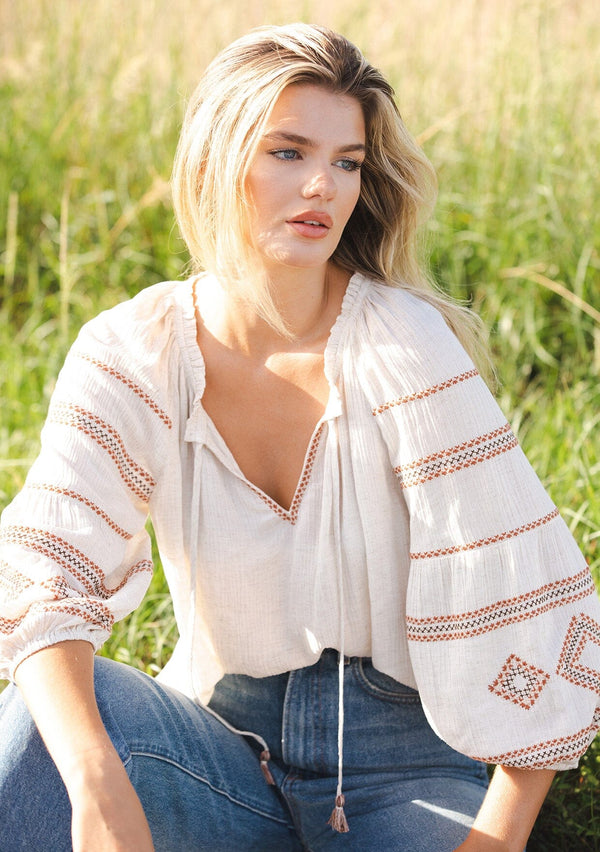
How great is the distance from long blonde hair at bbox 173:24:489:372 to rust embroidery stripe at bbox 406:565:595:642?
1.42ft

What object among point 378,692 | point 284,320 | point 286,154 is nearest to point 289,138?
point 286,154

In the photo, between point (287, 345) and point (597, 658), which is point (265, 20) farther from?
point (597, 658)

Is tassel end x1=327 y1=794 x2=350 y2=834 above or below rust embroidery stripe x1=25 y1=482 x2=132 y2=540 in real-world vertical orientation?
below

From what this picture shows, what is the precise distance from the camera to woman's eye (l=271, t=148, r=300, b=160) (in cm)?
157

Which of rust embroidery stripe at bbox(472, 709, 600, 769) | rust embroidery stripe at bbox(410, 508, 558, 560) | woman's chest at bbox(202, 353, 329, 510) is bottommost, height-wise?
rust embroidery stripe at bbox(472, 709, 600, 769)

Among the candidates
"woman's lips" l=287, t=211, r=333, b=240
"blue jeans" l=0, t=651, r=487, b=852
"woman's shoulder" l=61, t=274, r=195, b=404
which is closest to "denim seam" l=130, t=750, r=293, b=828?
"blue jeans" l=0, t=651, r=487, b=852

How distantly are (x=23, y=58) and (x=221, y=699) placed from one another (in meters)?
3.51

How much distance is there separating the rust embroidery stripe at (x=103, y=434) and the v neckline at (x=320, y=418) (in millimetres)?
131

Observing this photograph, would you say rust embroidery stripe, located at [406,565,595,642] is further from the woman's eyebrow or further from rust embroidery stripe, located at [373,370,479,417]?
the woman's eyebrow

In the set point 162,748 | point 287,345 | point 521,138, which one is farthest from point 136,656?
point 521,138

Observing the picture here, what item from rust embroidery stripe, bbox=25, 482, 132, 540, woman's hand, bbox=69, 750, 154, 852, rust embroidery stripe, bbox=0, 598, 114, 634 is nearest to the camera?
woman's hand, bbox=69, 750, 154, 852

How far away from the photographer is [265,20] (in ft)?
13.8

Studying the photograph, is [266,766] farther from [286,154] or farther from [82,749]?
[286,154]

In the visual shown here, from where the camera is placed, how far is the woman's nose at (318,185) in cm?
155
